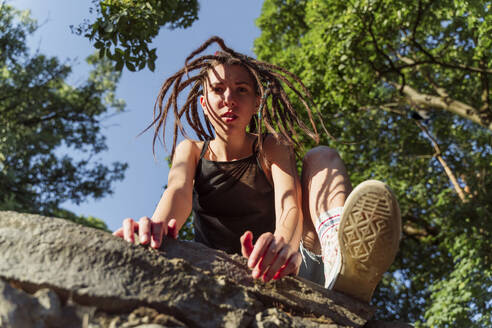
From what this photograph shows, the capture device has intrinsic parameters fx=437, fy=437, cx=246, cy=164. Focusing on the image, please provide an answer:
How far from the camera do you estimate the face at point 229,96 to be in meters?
2.47

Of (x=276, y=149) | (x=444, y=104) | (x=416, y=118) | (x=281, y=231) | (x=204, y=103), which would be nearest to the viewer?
(x=281, y=231)

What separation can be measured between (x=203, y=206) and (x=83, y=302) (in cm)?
129

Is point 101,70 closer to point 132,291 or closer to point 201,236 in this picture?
point 201,236

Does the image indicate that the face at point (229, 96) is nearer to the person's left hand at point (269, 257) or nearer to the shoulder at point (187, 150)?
the shoulder at point (187, 150)

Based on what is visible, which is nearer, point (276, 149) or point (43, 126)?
point (276, 149)

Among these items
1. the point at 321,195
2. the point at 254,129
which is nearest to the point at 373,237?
the point at 321,195

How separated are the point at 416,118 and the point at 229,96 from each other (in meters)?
7.71

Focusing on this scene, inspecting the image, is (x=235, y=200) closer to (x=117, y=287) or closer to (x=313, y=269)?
(x=313, y=269)

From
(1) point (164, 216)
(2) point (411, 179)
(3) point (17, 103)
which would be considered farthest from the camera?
(3) point (17, 103)

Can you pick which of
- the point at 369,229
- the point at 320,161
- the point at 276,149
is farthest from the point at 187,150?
the point at 369,229

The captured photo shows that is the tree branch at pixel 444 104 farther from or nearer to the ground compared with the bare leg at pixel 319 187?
farther from the ground

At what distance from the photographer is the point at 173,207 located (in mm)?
2227

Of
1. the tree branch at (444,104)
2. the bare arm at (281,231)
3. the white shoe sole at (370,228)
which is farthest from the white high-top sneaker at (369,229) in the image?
the tree branch at (444,104)

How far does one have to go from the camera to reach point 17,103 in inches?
416
